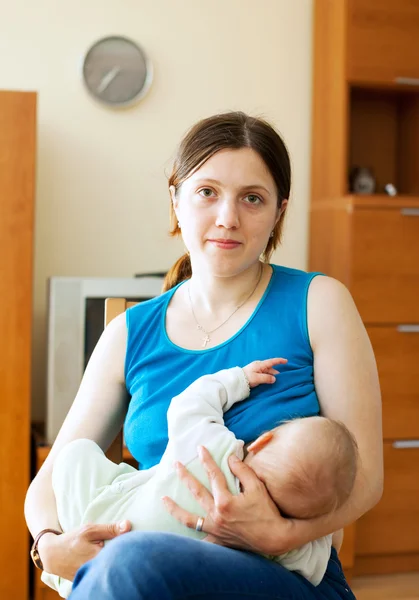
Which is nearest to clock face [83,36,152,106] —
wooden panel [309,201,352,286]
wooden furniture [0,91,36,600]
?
wooden furniture [0,91,36,600]

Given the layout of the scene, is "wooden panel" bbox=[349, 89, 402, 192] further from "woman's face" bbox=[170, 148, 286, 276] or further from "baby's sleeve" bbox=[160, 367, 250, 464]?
"baby's sleeve" bbox=[160, 367, 250, 464]

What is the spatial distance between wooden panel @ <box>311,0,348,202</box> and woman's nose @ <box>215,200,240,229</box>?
1800 mm

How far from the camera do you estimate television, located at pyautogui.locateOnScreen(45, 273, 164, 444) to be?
2.95 meters

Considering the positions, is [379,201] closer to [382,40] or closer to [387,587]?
[382,40]

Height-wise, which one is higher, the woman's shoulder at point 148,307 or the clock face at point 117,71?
the clock face at point 117,71

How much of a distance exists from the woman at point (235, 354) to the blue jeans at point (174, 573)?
34mm

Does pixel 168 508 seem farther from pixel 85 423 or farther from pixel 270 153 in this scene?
pixel 270 153

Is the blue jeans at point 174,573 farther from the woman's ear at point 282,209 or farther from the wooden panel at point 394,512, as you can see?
the wooden panel at point 394,512

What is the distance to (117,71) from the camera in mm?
3314

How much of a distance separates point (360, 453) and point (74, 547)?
491 millimetres

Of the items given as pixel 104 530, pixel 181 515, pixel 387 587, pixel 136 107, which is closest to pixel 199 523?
pixel 181 515

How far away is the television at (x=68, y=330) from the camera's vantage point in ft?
9.68

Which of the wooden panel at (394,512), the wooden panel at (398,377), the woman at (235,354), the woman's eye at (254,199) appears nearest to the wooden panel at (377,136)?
the wooden panel at (398,377)

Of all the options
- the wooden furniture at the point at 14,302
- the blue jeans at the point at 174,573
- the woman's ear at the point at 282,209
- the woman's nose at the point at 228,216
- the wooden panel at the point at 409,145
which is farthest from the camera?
the wooden panel at the point at 409,145
